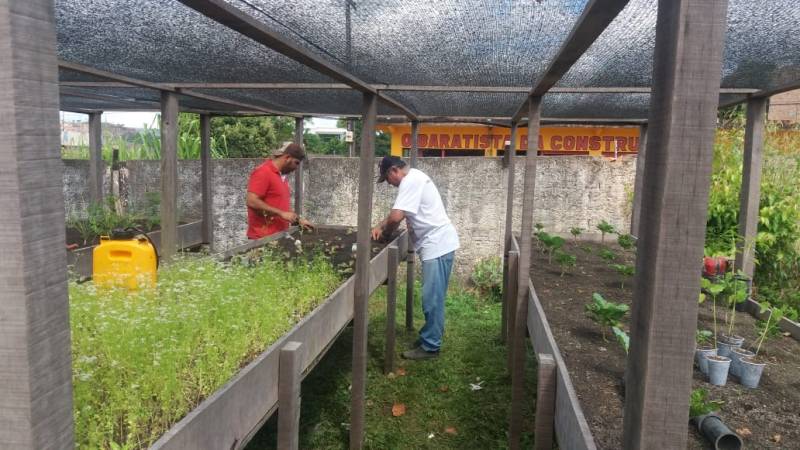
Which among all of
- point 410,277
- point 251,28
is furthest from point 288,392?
point 410,277

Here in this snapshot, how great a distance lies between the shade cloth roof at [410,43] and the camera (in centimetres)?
287

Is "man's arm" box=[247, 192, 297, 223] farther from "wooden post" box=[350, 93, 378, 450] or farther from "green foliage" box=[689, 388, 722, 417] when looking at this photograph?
"green foliage" box=[689, 388, 722, 417]

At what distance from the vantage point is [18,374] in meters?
1.01

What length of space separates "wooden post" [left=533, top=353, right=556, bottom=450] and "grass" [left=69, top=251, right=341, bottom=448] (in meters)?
1.33

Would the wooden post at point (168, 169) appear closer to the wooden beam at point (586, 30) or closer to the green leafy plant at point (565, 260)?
the wooden beam at point (586, 30)

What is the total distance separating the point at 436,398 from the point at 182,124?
11923mm

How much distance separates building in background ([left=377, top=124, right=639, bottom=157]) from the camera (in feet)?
37.2

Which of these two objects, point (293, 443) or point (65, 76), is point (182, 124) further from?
point (293, 443)

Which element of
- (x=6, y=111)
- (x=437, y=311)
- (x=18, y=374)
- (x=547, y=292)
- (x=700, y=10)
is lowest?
(x=437, y=311)

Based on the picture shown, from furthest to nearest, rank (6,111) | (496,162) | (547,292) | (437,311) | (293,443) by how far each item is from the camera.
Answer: (496,162), (437,311), (547,292), (293,443), (6,111)

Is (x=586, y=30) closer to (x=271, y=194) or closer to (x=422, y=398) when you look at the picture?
(x=422, y=398)

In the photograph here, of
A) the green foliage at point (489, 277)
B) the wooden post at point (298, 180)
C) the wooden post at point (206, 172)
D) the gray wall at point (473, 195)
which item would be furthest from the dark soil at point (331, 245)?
the green foliage at point (489, 277)

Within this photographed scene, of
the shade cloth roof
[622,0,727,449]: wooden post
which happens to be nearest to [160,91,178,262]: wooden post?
the shade cloth roof

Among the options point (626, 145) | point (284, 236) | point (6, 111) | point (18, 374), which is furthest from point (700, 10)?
point (626, 145)
